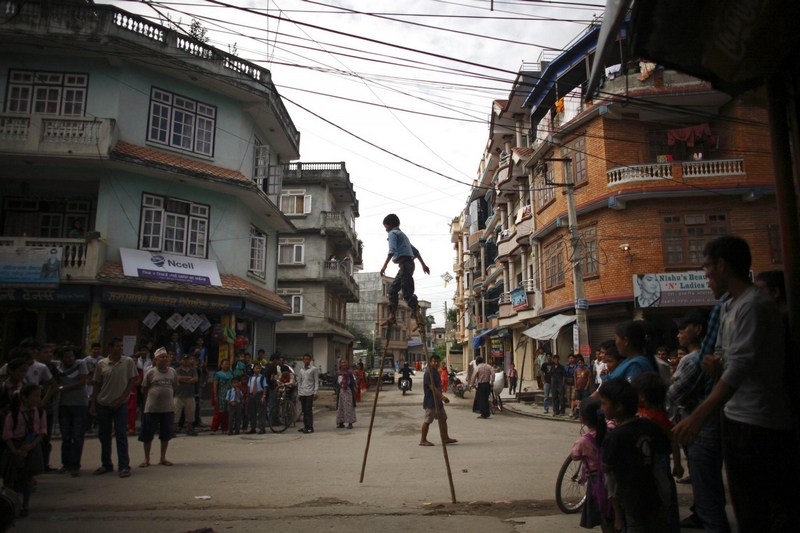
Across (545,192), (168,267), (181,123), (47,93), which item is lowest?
(168,267)

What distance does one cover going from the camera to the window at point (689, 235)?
19875 millimetres

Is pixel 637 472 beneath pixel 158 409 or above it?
above

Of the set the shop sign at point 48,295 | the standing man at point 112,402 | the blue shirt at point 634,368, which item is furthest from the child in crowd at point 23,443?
the shop sign at point 48,295

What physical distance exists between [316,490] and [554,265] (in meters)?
19.5

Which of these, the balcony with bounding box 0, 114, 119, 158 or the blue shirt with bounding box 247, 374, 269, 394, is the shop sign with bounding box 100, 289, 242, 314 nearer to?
the balcony with bounding box 0, 114, 119, 158

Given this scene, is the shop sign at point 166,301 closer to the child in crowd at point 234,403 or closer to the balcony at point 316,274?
the child in crowd at point 234,403

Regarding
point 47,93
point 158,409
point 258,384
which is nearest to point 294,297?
point 47,93

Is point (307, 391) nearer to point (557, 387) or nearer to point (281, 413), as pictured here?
point (281, 413)

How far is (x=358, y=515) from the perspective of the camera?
5527mm

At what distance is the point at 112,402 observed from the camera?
7.96m

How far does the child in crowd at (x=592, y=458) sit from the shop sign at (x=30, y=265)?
1538 centimetres

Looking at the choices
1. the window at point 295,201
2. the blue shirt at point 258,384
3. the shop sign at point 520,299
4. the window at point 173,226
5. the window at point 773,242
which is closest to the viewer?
the blue shirt at point 258,384

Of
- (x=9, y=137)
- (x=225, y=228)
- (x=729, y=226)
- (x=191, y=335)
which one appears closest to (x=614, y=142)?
(x=729, y=226)

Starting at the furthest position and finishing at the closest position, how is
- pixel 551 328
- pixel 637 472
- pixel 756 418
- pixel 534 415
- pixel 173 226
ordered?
pixel 551 328 < pixel 173 226 < pixel 534 415 < pixel 637 472 < pixel 756 418
